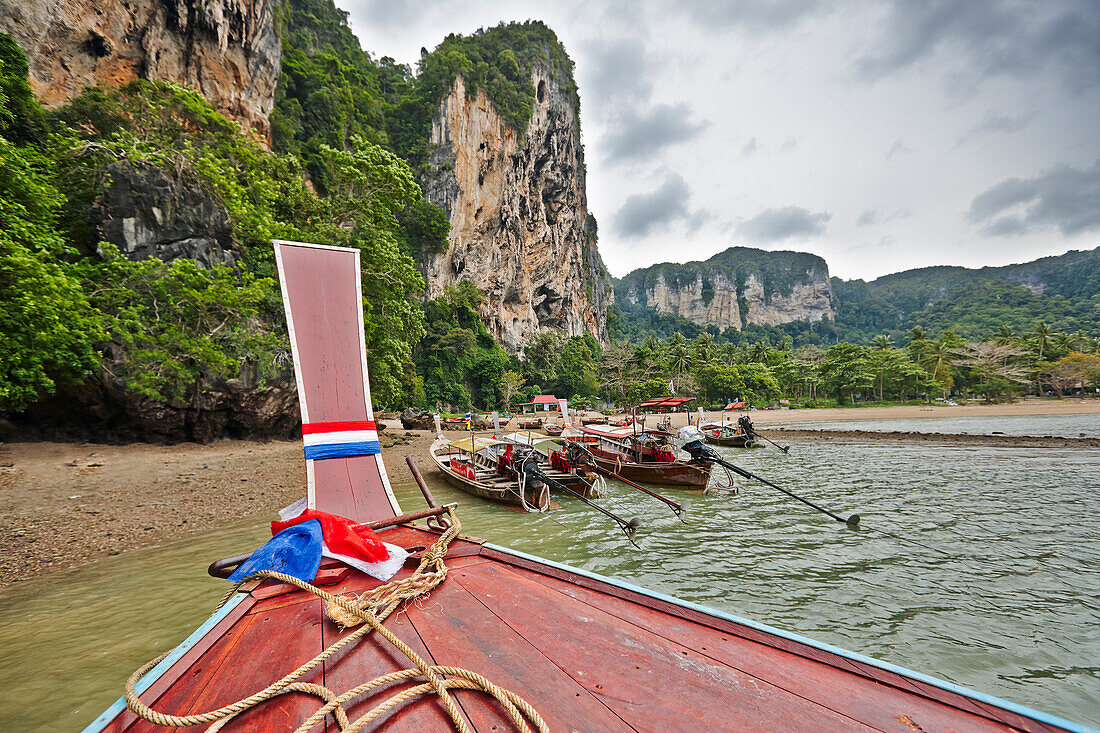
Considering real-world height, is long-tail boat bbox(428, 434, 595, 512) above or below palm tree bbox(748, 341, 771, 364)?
below

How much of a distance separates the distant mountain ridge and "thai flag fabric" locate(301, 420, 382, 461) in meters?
98.4

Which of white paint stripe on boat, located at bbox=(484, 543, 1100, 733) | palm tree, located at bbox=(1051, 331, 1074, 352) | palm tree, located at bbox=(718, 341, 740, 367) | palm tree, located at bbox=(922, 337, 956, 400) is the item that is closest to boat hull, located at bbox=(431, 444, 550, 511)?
white paint stripe on boat, located at bbox=(484, 543, 1100, 733)

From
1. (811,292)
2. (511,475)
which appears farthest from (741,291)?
(511,475)

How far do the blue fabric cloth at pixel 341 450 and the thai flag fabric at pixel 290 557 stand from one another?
5.17ft

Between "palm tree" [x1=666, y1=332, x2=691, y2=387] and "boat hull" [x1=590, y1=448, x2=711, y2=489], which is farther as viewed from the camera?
"palm tree" [x1=666, y1=332, x2=691, y2=387]

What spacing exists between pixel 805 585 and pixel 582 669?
4.93m

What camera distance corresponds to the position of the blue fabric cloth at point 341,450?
4.21 meters

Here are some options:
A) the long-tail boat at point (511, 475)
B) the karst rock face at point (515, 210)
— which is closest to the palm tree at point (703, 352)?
the karst rock face at point (515, 210)

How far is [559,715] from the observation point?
129cm

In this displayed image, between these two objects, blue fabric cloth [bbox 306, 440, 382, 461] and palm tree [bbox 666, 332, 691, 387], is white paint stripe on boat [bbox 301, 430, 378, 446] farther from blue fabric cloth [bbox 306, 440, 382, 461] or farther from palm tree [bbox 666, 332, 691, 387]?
palm tree [bbox 666, 332, 691, 387]

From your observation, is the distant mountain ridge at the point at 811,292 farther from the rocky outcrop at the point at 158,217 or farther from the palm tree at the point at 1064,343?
Answer: the rocky outcrop at the point at 158,217

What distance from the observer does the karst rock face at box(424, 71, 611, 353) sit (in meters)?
40.7

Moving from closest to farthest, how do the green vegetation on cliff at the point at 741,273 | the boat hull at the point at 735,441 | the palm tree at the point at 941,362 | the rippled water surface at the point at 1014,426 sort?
the boat hull at the point at 735,441, the rippled water surface at the point at 1014,426, the palm tree at the point at 941,362, the green vegetation on cliff at the point at 741,273

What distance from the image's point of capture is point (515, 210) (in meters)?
48.1
